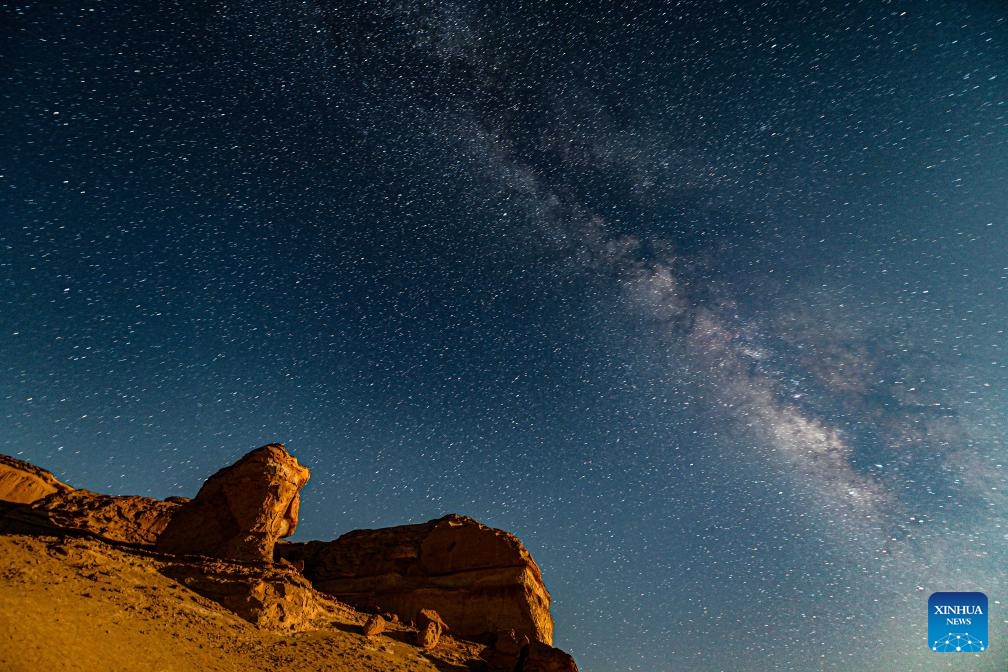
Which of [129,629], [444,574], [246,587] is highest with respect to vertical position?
[444,574]

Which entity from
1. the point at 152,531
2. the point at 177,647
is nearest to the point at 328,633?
the point at 177,647

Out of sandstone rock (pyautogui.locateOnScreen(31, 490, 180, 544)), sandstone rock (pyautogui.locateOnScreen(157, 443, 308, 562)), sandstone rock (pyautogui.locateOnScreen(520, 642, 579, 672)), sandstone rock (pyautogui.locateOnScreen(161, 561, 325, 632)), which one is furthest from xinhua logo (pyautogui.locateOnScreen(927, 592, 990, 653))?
sandstone rock (pyautogui.locateOnScreen(31, 490, 180, 544))

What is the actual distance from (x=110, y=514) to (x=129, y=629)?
30.3 metres

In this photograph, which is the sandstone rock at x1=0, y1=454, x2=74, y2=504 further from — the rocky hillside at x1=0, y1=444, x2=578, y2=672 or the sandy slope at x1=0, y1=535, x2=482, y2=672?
the sandy slope at x1=0, y1=535, x2=482, y2=672

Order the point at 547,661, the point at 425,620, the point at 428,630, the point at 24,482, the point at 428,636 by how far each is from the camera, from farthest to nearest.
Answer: the point at 24,482, the point at 425,620, the point at 547,661, the point at 428,630, the point at 428,636

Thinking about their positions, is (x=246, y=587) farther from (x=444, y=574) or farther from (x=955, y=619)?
(x=955, y=619)

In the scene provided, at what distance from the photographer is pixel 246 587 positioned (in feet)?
74.9

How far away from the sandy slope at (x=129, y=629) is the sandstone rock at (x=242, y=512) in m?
6.26

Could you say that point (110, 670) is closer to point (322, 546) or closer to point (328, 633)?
point (328, 633)

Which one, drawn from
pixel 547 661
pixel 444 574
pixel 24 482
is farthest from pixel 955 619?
pixel 24 482

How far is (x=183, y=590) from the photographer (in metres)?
21.8

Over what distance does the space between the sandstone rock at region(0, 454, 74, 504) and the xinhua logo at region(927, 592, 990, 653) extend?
214 feet

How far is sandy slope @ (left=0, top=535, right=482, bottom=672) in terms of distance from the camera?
13633 mm

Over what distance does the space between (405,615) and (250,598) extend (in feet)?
70.8
